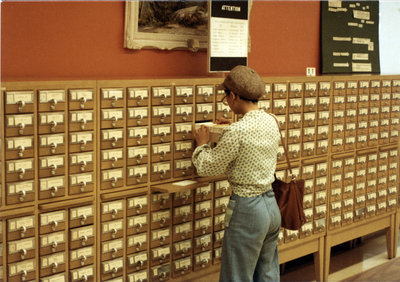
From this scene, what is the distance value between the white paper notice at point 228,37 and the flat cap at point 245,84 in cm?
82

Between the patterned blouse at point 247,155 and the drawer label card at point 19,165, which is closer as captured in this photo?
the drawer label card at point 19,165

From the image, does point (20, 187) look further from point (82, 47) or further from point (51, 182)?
point (82, 47)

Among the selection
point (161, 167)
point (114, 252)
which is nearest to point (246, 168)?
point (161, 167)

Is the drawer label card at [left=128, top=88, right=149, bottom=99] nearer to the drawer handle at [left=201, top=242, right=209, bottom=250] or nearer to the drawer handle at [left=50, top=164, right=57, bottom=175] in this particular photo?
the drawer handle at [left=50, top=164, right=57, bottom=175]

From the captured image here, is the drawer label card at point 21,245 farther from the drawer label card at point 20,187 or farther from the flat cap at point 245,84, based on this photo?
the flat cap at point 245,84

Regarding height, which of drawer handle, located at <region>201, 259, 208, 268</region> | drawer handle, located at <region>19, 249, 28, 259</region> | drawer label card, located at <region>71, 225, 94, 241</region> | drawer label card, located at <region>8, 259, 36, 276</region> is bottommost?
drawer handle, located at <region>201, 259, 208, 268</region>

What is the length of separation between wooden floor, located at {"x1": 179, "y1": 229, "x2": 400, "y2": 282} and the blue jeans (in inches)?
76.4

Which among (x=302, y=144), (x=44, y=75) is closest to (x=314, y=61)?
(x=302, y=144)

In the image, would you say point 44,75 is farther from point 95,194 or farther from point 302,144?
point 302,144

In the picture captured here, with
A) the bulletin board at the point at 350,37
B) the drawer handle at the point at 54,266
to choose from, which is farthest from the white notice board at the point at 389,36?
the drawer handle at the point at 54,266

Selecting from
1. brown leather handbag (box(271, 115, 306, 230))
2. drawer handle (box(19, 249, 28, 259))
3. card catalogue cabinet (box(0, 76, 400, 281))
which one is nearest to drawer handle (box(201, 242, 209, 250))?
card catalogue cabinet (box(0, 76, 400, 281))

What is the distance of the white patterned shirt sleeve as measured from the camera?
3.51m

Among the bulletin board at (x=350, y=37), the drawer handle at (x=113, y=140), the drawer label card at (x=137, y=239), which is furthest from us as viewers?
the bulletin board at (x=350, y=37)

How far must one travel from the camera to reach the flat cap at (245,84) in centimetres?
352
